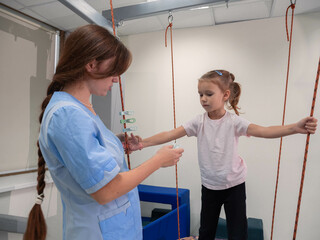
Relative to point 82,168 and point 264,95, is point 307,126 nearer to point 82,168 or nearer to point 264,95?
point 82,168

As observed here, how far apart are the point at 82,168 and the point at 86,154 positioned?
0.04m

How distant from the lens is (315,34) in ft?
7.00

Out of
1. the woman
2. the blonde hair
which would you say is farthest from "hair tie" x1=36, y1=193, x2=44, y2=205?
the blonde hair

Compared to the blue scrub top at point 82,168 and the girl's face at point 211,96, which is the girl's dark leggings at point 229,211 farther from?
the blue scrub top at point 82,168

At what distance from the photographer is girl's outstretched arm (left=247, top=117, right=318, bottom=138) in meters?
1.01

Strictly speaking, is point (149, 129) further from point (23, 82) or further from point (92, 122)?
point (92, 122)

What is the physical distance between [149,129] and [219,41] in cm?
108

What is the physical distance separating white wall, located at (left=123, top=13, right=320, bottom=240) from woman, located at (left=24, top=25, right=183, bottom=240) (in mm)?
1684

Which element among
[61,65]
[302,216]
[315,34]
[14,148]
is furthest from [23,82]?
[302,216]

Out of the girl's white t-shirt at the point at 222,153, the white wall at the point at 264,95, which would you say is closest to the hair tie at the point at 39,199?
the girl's white t-shirt at the point at 222,153

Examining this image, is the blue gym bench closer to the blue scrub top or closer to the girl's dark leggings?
the girl's dark leggings

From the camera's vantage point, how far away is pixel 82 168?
2.00 ft

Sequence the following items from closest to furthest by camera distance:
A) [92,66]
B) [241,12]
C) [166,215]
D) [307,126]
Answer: [92,66], [307,126], [166,215], [241,12]

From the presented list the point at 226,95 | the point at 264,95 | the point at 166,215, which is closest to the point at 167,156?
the point at 226,95
